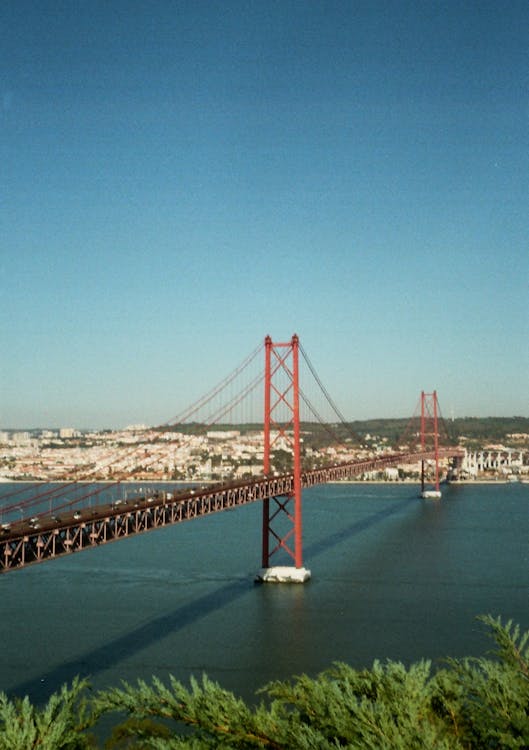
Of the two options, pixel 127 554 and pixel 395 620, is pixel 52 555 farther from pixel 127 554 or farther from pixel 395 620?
pixel 127 554

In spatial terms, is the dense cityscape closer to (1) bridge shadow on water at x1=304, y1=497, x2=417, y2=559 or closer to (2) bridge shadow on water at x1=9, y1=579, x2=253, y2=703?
(1) bridge shadow on water at x1=304, y1=497, x2=417, y2=559

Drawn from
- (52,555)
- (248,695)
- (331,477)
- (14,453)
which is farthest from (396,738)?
(14,453)

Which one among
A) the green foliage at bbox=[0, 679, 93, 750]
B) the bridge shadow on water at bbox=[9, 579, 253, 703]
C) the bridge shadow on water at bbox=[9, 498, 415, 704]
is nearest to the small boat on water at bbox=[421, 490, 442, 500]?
the bridge shadow on water at bbox=[9, 498, 415, 704]

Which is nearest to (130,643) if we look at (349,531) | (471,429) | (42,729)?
(42,729)

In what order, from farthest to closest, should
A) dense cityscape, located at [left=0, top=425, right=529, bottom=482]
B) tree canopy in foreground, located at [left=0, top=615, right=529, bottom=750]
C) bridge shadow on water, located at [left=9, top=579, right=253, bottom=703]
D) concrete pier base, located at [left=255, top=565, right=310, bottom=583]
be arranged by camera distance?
dense cityscape, located at [left=0, top=425, right=529, bottom=482] → concrete pier base, located at [left=255, top=565, right=310, bottom=583] → bridge shadow on water, located at [left=9, top=579, right=253, bottom=703] → tree canopy in foreground, located at [left=0, top=615, right=529, bottom=750]

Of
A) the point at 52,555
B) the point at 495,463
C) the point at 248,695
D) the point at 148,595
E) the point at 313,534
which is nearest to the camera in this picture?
the point at 248,695

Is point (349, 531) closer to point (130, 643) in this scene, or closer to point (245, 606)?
point (245, 606)
